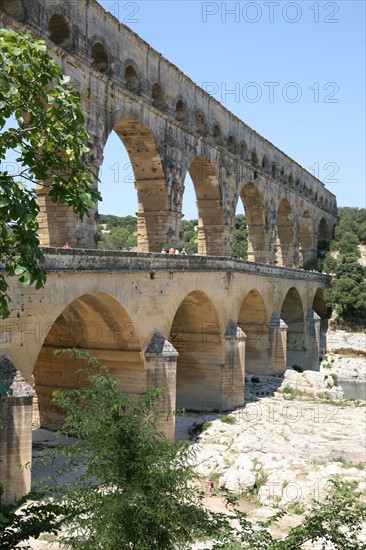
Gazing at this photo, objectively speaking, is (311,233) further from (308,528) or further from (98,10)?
(308,528)

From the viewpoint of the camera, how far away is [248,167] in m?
32.6

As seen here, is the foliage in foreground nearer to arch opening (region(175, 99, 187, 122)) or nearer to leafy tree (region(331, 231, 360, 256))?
arch opening (region(175, 99, 187, 122))

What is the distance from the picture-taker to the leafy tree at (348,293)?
4288 centimetres

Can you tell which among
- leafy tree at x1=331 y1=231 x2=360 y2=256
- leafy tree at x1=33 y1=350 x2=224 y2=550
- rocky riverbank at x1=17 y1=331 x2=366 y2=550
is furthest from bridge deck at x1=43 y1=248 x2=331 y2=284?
leafy tree at x1=331 y1=231 x2=360 y2=256

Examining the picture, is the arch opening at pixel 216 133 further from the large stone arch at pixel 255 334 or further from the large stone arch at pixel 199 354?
the large stone arch at pixel 199 354

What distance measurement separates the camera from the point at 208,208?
29016mm

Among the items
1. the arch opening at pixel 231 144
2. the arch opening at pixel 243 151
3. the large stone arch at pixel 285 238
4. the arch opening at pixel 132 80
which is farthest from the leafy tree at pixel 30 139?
the large stone arch at pixel 285 238

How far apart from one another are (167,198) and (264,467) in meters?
10.8

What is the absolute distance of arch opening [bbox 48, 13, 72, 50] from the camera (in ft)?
55.4

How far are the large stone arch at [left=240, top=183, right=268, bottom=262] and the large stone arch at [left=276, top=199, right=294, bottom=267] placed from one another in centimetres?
705

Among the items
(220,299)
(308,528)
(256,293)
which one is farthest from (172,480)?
(256,293)

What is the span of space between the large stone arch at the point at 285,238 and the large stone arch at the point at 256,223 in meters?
7.05

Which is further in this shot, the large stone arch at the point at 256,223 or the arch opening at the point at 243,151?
the large stone arch at the point at 256,223

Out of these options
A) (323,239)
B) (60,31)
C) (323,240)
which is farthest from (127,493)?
(323,239)
